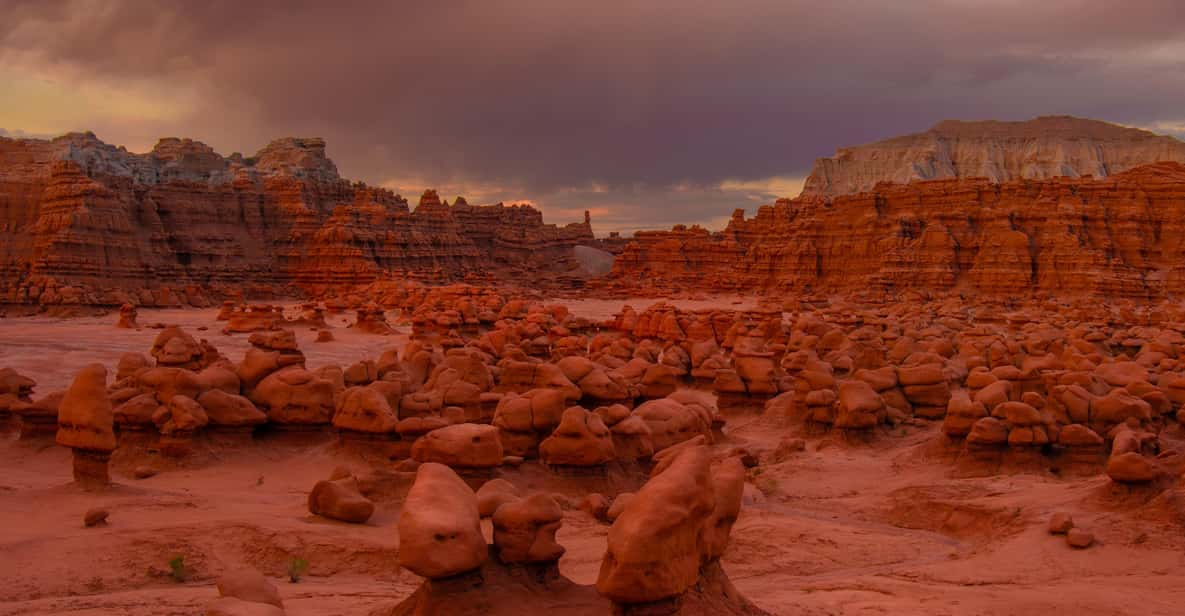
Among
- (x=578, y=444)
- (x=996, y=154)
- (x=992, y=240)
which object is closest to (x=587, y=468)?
(x=578, y=444)

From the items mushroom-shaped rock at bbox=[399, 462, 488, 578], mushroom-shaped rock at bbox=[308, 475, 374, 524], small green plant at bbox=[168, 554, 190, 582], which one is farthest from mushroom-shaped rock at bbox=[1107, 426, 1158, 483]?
small green plant at bbox=[168, 554, 190, 582]

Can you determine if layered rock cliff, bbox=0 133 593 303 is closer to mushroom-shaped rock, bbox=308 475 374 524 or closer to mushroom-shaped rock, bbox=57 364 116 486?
mushroom-shaped rock, bbox=57 364 116 486

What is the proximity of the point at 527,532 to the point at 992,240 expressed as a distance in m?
41.7

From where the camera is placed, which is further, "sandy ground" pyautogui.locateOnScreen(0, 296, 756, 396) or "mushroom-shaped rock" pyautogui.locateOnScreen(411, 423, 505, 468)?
"sandy ground" pyautogui.locateOnScreen(0, 296, 756, 396)

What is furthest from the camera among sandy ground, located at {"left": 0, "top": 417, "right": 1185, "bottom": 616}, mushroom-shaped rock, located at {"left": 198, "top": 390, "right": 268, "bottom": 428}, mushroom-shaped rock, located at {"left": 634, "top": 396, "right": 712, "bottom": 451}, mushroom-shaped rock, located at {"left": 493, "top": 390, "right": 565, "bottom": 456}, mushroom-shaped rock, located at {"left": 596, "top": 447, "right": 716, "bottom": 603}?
mushroom-shaped rock, located at {"left": 634, "top": 396, "right": 712, "bottom": 451}

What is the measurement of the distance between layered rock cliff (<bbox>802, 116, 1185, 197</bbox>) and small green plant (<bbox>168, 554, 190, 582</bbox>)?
248ft

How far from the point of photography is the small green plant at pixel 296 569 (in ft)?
22.3

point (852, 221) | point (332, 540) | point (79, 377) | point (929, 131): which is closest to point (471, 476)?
point (332, 540)

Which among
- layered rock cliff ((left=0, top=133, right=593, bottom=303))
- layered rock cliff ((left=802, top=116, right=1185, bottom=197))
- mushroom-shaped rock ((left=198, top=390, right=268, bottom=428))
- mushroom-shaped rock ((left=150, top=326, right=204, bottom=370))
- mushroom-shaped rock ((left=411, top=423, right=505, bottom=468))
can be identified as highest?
layered rock cliff ((left=802, top=116, right=1185, bottom=197))

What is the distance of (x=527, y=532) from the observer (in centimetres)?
576

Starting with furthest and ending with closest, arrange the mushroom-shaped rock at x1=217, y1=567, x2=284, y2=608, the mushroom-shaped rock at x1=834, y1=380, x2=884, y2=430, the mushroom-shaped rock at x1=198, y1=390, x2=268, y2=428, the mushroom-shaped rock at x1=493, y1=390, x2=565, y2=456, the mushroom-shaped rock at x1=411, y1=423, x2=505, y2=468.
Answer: the mushroom-shaped rock at x1=834, y1=380, x2=884, y2=430
the mushroom-shaped rock at x1=198, y1=390, x2=268, y2=428
the mushroom-shaped rock at x1=493, y1=390, x2=565, y2=456
the mushroom-shaped rock at x1=411, y1=423, x2=505, y2=468
the mushroom-shaped rock at x1=217, y1=567, x2=284, y2=608

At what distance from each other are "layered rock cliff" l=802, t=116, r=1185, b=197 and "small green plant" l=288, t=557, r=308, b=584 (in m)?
75.0

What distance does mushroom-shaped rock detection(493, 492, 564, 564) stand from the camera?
5.74 meters

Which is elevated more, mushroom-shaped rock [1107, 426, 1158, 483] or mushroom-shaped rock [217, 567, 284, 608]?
mushroom-shaped rock [217, 567, 284, 608]
